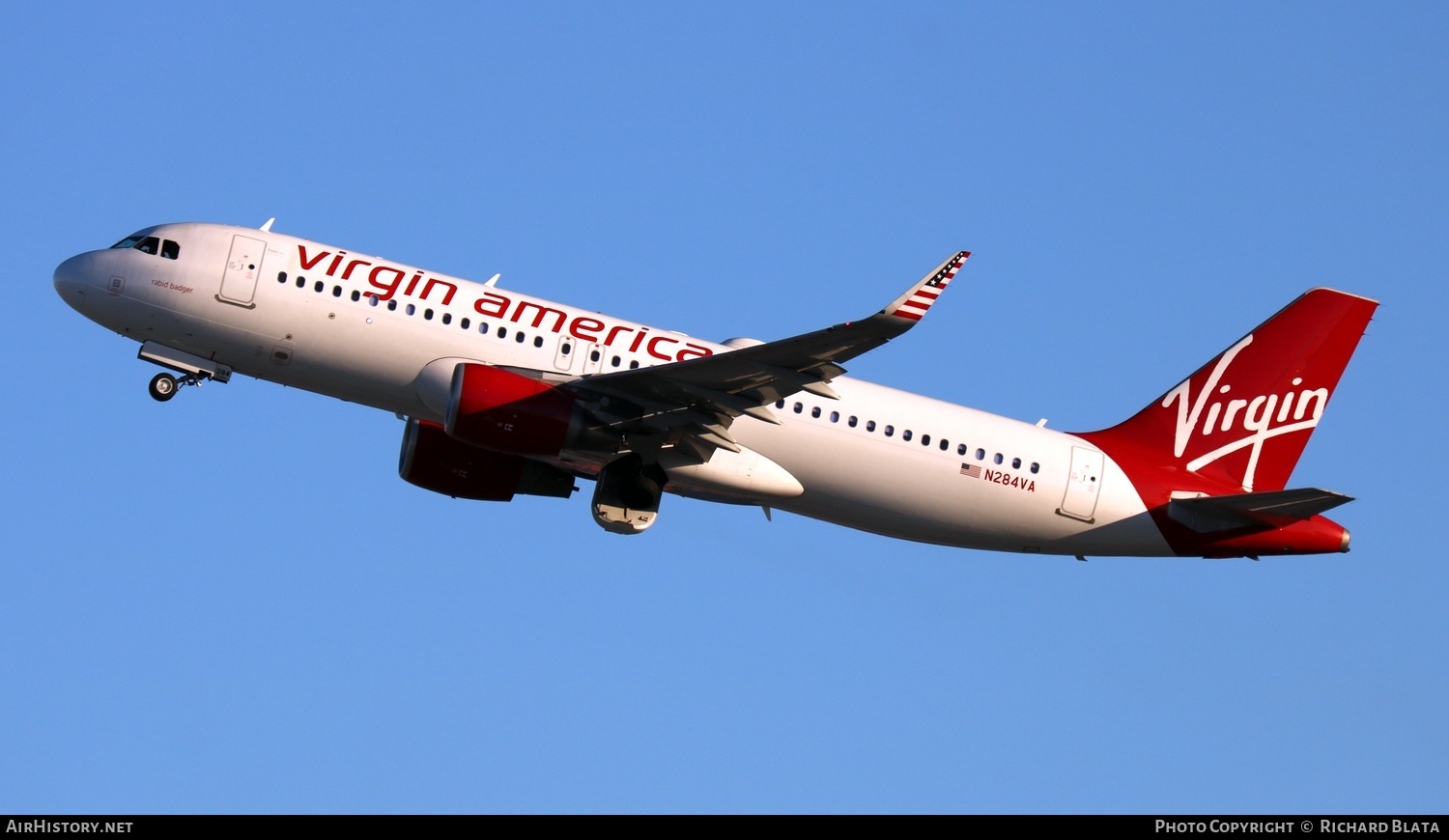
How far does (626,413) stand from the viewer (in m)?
35.5

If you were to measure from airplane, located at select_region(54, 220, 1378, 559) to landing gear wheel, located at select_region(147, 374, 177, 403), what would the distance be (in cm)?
4

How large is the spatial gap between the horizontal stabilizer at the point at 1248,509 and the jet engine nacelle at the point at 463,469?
1460 centimetres

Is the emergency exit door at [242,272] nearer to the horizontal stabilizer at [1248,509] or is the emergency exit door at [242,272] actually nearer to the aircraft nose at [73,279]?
the aircraft nose at [73,279]

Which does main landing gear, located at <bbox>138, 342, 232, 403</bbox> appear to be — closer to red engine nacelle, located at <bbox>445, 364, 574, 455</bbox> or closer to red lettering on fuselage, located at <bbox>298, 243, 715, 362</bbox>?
red lettering on fuselage, located at <bbox>298, 243, 715, 362</bbox>

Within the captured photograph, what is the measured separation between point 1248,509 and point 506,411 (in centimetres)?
1669

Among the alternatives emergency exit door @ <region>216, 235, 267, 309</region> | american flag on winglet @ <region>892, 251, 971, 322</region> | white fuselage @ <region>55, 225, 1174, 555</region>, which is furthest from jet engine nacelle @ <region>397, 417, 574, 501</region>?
american flag on winglet @ <region>892, 251, 971, 322</region>

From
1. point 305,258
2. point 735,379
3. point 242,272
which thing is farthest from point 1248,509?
point 242,272

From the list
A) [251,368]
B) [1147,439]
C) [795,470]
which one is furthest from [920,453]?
[251,368]

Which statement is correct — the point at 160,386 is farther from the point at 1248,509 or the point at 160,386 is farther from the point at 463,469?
the point at 1248,509

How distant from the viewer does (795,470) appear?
36.8 meters
